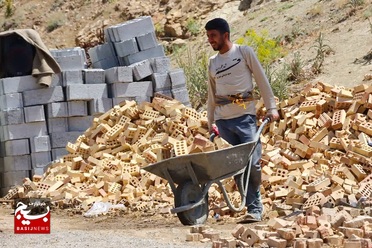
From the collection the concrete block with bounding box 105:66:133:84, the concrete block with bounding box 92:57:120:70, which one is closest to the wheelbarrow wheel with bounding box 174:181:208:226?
the concrete block with bounding box 105:66:133:84

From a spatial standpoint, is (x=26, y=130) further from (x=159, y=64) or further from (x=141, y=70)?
(x=159, y=64)

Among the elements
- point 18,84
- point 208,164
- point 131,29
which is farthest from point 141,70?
point 208,164

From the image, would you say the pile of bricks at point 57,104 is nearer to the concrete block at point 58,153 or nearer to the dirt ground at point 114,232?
the concrete block at point 58,153

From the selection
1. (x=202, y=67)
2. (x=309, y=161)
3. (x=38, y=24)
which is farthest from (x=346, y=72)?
(x=38, y=24)

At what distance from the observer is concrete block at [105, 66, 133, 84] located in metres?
13.4

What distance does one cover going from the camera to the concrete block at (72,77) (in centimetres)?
1335

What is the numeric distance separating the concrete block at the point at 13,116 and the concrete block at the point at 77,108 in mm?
679

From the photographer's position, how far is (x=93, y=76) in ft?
44.2

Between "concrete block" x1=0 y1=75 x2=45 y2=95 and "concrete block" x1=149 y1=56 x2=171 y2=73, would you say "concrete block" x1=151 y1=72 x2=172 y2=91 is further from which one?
"concrete block" x1=0 y1=75 x2=45 y2=95

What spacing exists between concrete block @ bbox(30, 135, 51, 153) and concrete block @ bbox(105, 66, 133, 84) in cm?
128

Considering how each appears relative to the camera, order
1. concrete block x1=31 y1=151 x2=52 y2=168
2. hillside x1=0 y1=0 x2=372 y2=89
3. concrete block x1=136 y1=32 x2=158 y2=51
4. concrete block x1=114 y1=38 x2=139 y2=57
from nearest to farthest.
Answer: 1. concrete block x1=31 y1=151 x2=52 y2=168
2. concrete block x1=114 y1=38 x2=139 y2=57
3. concrete block x1=136 y1=32 x2=158 y2=51
4. hillside x1=0 y1=0 x2=372 y2=89

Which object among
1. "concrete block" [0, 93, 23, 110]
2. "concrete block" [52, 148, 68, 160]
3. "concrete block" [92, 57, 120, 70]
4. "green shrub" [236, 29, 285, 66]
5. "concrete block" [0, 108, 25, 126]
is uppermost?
"green shrub" [236, 29, 285, 66]

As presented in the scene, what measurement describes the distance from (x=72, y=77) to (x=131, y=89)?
2.87 feet

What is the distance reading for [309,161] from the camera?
10.8 metres
